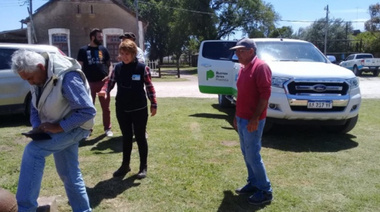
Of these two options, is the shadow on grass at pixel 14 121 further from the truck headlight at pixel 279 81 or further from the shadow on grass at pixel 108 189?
the truck headlight at pixel 279 81

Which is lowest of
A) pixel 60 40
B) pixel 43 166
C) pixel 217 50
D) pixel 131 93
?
pixel 43 166

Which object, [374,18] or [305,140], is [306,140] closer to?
[305,140]

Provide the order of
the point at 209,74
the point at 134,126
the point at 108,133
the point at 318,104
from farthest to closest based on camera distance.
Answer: the point at 209,74 < the point at 108,133 < the point at 318,104 < the point at 134,126

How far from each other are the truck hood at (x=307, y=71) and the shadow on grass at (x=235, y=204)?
2.77 m

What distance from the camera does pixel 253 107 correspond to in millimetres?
3432

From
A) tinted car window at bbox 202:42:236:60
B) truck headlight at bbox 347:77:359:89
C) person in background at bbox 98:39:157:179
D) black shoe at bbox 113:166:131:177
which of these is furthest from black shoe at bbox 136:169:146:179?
tinted car window at bbox 202:42:236:60

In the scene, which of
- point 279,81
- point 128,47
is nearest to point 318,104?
point 279,81

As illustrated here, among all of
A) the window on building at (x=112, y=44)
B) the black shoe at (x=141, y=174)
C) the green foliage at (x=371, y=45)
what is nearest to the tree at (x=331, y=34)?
the green foliage at (x=371, y=45)

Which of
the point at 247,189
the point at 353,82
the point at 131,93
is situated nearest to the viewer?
the point at 247,189

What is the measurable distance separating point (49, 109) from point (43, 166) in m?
0.45

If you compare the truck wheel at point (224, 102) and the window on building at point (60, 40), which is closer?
the truck wheel at point (224, 102)

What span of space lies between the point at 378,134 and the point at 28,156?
21.2 ft

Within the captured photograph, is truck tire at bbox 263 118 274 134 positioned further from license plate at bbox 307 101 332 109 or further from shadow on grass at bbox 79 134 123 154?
shadow on grass at bbox 79 134 123 154

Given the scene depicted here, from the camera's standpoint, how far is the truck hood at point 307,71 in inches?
226
